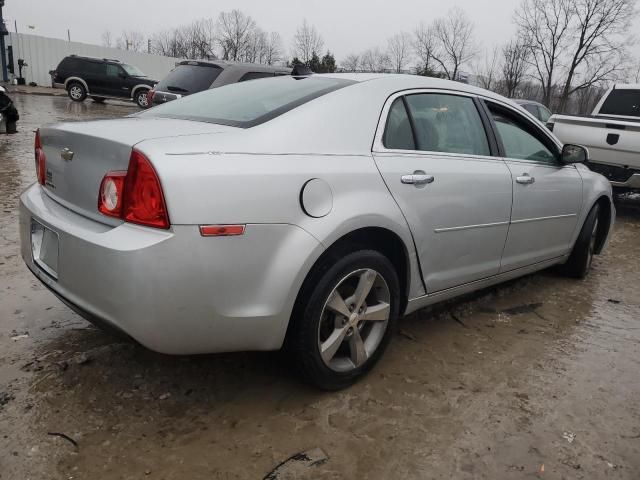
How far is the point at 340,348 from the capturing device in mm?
2547

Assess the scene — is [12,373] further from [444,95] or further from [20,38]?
[20,38]

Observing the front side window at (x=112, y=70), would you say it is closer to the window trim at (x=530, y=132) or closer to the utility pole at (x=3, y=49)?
the utility pole at (x=3, y=49)

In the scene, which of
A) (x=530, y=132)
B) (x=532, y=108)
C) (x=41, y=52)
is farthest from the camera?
(x=41, y=52)

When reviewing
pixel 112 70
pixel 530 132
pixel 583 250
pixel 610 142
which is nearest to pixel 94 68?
pixel 112 70

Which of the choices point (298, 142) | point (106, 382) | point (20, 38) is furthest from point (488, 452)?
point (20, 38)

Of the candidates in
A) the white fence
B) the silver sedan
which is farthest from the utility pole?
the silver sedan

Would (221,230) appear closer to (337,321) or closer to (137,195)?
(137,195)

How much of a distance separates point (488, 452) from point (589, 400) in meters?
0.78

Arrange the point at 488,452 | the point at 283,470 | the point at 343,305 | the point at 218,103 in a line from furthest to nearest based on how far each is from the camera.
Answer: the point at 218,103 → the point at 343,305 → the point at 488,452 → the point at 283,470

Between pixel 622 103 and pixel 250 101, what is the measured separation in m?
8.22

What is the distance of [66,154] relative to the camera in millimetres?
2262

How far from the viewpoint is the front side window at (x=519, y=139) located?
3.39m

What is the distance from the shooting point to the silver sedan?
1.89m

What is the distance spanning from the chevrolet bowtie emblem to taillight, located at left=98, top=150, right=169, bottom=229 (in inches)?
13.4
